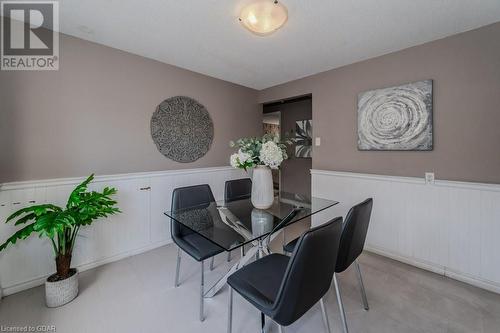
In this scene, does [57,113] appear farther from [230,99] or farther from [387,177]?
[387,177]

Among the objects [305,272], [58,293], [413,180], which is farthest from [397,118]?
[58,293]

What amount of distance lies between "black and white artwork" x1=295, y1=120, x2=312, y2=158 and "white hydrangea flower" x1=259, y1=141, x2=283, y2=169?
8.33ft

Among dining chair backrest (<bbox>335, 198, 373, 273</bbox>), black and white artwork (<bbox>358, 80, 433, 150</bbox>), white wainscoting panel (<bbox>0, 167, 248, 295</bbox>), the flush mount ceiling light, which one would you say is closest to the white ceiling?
the flush mount ceiling light

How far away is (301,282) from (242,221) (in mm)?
769

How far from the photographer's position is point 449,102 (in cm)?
209

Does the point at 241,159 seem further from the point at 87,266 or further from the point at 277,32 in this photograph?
the point at 87,266

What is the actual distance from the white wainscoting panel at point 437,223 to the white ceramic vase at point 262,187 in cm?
139

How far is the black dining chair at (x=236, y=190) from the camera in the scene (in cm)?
246

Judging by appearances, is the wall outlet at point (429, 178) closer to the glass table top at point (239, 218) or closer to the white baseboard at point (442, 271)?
the white baseboard at point (442, 271)

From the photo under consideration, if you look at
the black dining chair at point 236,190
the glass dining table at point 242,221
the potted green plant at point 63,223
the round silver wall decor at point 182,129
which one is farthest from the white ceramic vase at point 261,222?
the round silver wall decor at point 182,129

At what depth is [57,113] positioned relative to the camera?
203cm

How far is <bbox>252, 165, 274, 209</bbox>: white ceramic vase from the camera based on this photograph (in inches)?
74.1

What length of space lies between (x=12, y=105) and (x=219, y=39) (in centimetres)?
191

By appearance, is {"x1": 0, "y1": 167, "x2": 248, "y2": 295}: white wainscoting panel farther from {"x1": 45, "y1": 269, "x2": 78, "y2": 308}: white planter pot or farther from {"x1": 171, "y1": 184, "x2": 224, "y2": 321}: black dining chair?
{"x1": 171, "y1": 184, "x2": 224, "y2": 321}: black dining chair
